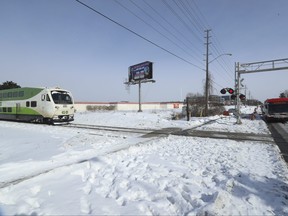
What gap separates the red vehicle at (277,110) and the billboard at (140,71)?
2410cm

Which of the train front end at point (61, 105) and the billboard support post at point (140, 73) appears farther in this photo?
the billboard support post at point (140, 73)

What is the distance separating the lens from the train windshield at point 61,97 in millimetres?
18781

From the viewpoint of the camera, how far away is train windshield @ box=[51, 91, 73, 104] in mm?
18781

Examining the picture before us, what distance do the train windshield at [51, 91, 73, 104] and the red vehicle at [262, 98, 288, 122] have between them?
2139cm

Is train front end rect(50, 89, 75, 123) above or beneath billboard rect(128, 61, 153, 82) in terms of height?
beneath

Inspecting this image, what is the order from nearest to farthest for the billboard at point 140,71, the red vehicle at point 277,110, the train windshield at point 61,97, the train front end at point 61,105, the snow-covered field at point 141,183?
1. the snow-covered field at point 141,183
2. the train front end at point 61,105
3. the train windshield at point 61,97
4. the red vehicle at point 277,110
5. the billboard at point 140,71

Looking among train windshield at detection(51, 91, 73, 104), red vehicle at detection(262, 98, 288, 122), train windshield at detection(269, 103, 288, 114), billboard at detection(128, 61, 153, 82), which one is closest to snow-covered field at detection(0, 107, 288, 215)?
train windshield at detection(51, 91, 73, 104)

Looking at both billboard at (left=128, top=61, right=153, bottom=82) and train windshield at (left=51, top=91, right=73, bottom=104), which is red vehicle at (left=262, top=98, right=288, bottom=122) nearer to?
train windshield at (left=51, top=91, right=73, bottom=104)

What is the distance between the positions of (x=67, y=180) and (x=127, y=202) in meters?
1.79

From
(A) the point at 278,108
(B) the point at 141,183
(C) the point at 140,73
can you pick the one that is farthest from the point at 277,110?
(C) the point at 140,73

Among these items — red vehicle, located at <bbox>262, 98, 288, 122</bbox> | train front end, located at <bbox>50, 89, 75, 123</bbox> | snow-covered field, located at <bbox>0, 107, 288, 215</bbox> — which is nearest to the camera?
snow-covered field, located at <bbox>0, 107, 288, 215</bbox>

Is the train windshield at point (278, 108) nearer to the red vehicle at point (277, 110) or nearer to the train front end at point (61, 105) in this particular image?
the red vehicle at point (277, 110)

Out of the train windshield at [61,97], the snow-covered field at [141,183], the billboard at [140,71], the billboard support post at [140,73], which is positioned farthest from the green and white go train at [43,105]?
the billboard at [140,71]

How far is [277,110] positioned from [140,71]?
27738 mm
